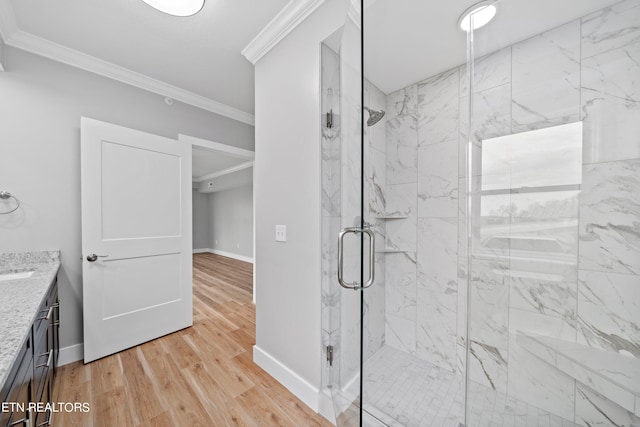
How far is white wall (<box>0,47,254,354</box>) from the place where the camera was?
1.76 m

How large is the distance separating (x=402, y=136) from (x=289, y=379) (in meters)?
1.78

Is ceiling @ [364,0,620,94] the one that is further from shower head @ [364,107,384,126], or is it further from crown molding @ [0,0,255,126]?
crown molding @ [0,0,255,126]

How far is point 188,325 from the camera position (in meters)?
2.54

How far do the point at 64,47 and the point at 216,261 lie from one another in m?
5.45

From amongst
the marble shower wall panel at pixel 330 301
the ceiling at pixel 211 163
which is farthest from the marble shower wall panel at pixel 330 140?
the ceiling at pixel 211 163

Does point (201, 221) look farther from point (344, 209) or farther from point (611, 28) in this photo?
point (611, 28)

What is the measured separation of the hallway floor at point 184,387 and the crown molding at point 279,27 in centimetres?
245

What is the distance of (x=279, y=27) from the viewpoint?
1671 mm

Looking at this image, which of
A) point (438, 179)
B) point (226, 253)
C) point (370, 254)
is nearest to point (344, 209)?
point (370, 254)

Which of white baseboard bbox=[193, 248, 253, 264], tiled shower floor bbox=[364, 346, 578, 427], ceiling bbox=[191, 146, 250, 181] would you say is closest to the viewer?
tiled shower floor bbox=[364, 346, 578, 427]

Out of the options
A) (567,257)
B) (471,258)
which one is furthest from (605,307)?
(471,258)

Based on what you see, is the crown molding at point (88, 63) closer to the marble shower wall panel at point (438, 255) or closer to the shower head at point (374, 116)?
the shower head at point (374, 116)

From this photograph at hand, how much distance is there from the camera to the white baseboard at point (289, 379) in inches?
58.2

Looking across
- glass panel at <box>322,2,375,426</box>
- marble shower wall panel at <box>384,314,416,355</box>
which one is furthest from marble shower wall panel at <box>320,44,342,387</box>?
marble shower wall panel at <box>384,314,416,355</box>
